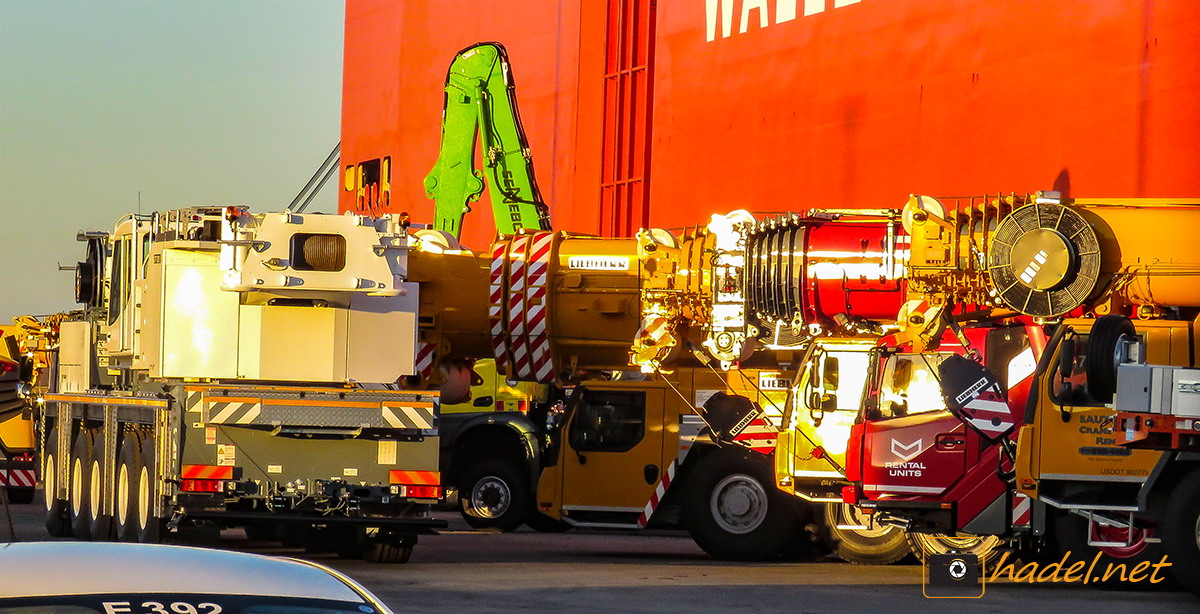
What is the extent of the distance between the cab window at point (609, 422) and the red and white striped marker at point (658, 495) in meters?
0.63

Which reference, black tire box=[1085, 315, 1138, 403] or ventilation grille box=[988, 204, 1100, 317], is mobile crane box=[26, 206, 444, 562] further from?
black tire box=[1085, 315, 1138, 403]

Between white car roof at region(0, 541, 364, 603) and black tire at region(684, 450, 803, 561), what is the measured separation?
1279cm

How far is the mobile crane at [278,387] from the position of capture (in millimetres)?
14969

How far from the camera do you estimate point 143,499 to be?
15.6 meters

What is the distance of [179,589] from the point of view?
414 cm

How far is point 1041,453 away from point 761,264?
11.8ft

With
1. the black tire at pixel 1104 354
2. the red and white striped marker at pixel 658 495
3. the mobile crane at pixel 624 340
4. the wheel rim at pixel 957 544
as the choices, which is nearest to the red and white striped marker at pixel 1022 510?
the wheel rim at pixel 957 544

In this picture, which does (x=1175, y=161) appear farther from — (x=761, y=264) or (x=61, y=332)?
(x=61, y=332)

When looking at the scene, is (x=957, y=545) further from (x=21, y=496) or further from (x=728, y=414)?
(x=21, y=496)

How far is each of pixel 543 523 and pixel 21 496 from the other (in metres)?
8.72

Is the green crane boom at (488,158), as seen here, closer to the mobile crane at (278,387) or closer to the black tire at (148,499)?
the mobile crane at (278,387)

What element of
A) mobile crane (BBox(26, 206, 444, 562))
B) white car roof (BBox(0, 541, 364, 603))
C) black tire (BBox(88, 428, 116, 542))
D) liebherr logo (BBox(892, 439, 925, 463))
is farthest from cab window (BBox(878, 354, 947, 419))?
white car roof (BBox(0, 541, 364, 603))

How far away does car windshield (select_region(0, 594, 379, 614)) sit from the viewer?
4.01 metres

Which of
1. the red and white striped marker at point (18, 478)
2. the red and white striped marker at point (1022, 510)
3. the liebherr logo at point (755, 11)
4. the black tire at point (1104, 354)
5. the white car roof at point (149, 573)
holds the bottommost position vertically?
the red and white striped marker at point (18, 478)
